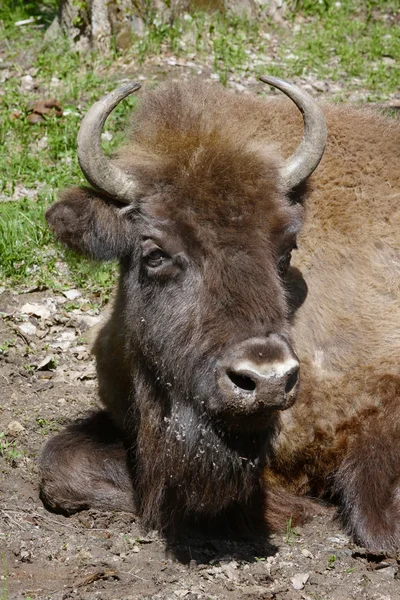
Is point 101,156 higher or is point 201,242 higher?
point 101,156

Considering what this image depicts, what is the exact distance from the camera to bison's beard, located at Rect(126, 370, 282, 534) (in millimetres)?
5309

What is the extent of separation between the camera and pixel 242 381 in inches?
188

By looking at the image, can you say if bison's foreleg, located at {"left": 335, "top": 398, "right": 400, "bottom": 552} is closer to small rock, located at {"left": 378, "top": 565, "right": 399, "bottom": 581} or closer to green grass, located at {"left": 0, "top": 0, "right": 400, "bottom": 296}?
small rock, located at {"left": 378, "top": 565, "right": 399, "bottom": 581}

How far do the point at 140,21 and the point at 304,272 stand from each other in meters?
6.56

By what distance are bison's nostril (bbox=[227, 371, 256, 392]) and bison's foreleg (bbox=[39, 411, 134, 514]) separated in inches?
74.5

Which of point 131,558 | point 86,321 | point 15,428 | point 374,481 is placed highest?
point 374,481

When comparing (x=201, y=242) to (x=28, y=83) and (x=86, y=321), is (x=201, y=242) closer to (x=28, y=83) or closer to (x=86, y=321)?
(x=86, y=321)

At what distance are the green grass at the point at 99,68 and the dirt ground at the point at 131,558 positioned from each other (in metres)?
2.15

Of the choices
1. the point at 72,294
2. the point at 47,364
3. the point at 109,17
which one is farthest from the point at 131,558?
the point at 109,17

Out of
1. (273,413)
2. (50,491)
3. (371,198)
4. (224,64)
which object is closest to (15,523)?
(50,491)

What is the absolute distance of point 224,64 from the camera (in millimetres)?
11961

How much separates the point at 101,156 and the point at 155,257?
A: 686 mm

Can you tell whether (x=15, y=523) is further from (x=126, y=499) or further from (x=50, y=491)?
(x=126, y=499)

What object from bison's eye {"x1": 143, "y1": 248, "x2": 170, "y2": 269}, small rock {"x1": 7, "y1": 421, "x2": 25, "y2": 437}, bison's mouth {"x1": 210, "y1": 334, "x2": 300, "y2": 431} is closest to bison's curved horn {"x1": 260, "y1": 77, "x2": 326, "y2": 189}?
bison's eye {"x1": 143, "y1": 248, "x2": 170, "y2": 269}
